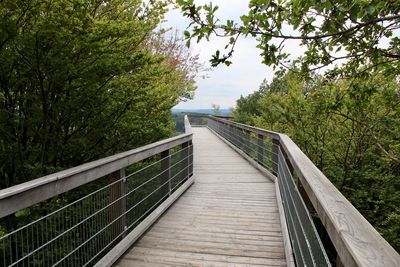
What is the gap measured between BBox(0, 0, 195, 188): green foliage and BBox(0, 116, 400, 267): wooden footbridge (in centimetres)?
65

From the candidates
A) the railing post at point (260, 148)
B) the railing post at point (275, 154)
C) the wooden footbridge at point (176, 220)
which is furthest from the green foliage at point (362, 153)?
the wooden footbridge at point (176, 220)

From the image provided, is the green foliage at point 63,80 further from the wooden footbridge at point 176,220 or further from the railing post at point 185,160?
the railing post at point 185,160

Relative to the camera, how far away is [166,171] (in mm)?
4637

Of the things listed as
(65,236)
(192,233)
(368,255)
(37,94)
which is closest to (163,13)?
(37,94)

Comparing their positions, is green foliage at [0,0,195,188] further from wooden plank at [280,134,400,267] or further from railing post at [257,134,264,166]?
railing post at [257,134,264,166]

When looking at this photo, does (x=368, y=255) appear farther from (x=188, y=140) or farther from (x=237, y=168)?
(x=237, y=168)

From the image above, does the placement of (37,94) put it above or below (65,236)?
above

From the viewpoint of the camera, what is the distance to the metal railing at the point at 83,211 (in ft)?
6.39

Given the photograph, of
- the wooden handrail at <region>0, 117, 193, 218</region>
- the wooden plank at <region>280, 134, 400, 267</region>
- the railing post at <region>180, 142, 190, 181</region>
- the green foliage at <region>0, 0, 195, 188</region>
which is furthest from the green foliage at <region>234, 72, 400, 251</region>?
the wooden plank at <region>280, 134, 400, 267</region>

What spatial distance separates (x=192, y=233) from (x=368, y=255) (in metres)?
3.03

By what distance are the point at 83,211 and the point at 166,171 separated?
2.07 metres

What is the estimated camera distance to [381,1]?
2002mm

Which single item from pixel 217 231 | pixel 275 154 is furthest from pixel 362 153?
pixel 217 231

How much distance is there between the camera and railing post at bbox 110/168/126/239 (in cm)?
308
